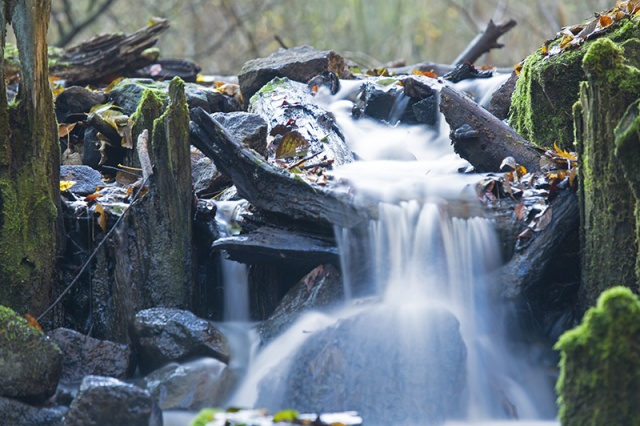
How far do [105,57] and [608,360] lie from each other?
8186 mm

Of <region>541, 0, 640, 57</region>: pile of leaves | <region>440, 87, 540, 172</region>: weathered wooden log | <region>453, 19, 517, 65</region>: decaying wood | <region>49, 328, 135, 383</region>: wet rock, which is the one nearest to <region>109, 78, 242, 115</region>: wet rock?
<region>440, 87, 540, 172</region>: weathered wooden log

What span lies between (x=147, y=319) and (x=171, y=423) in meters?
0.82

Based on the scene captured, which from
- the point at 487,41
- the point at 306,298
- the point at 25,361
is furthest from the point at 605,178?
the point at 487,41

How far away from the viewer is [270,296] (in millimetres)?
5977

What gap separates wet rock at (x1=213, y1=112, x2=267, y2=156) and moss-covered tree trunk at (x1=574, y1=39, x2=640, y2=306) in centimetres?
290

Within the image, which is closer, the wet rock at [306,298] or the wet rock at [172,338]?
the wet rock at [172,338]

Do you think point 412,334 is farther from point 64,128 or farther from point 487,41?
point 487,41

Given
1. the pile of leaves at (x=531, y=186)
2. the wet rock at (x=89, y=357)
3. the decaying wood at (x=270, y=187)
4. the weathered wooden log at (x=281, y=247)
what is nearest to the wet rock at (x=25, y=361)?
the wet rock at (x=89, y=357)

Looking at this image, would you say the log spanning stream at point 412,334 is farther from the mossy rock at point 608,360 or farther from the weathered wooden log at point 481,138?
the mossy rock at point 608,360

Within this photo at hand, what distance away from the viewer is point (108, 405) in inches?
171

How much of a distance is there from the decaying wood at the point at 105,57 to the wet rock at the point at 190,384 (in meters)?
5.97

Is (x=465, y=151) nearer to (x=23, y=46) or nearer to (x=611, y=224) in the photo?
(x=611, y=224)

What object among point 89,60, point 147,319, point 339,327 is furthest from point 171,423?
point 89,60

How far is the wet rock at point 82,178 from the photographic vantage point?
6.56 metres
